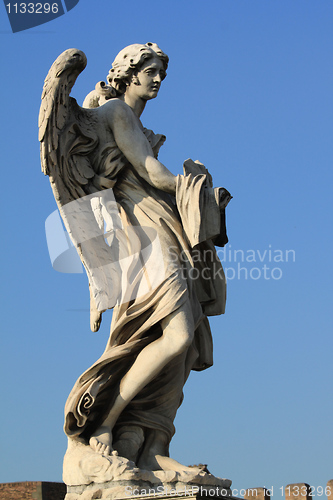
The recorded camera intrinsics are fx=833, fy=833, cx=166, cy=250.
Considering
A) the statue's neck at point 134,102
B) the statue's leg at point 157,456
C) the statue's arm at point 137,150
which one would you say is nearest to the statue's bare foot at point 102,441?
the statue's leg at point 157,456

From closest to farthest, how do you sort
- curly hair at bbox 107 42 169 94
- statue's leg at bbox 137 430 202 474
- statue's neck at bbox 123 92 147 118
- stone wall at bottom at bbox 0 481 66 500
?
statue's leg at bbox 137 430 202 474, curly hair at bbox 107 42 169 94, statue's neck at bbox 123 92 147 118, stone wall at bottom at bbox 0 481 66 500

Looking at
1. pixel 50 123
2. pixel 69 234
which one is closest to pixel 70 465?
pixel 69 234

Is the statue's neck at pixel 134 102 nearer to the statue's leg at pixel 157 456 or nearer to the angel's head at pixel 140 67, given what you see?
the angel's head at pixel 140 67

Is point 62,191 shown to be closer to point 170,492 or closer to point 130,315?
point 130,315

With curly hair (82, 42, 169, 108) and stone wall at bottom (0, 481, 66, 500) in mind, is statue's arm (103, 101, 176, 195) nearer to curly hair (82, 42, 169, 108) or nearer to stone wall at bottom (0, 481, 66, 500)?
curly hair (82, 42, 169, 108)

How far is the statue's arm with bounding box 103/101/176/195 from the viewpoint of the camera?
663 cm

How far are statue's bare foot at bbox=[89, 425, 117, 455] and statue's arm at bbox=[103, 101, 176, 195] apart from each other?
194cm

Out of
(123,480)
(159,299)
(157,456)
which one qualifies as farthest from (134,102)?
(123,480)

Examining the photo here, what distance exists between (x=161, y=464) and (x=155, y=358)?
791 mm

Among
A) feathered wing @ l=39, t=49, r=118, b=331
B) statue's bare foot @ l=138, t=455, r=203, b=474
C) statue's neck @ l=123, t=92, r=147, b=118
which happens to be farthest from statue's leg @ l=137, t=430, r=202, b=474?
statue's neck @ l=123, t=92, r=147, b=118

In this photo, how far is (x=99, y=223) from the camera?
22.1 ft

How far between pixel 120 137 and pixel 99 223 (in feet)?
2.34

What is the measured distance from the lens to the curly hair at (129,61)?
689 centimetres

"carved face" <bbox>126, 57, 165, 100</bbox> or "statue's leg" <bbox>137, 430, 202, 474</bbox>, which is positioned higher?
"carved face" <bbox>126, 57, 165, 100</bbox>
